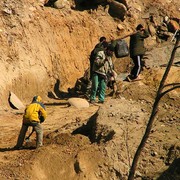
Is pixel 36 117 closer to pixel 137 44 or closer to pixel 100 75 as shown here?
pixel 100 75

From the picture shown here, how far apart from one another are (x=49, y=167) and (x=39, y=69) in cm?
655

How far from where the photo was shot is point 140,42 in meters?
15.8

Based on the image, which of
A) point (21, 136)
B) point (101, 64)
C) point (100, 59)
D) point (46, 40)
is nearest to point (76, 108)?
point (101, 64)

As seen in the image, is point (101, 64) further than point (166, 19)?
No

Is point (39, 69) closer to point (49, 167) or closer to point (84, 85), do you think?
point (84, 85)

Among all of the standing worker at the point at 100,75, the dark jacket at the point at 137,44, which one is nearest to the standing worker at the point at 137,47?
the dark jacket at the point at 137,44

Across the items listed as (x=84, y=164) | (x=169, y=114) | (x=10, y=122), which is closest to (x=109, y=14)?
(x=10, y=122)

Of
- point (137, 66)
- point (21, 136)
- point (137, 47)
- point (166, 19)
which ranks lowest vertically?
point (21, 136)

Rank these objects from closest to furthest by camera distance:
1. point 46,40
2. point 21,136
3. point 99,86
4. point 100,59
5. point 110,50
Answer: point 21,136, point 100,59, point 99,86, point 110,50, point 46,40

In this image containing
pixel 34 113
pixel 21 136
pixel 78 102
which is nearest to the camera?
pixel 34 113

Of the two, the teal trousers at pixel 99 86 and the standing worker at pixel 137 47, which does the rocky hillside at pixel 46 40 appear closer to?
the teal trousers at pixel 99 86

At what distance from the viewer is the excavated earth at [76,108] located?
34.3ft

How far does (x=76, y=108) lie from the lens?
15.0 m

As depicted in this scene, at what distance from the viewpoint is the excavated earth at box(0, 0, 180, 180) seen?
1046 cm
